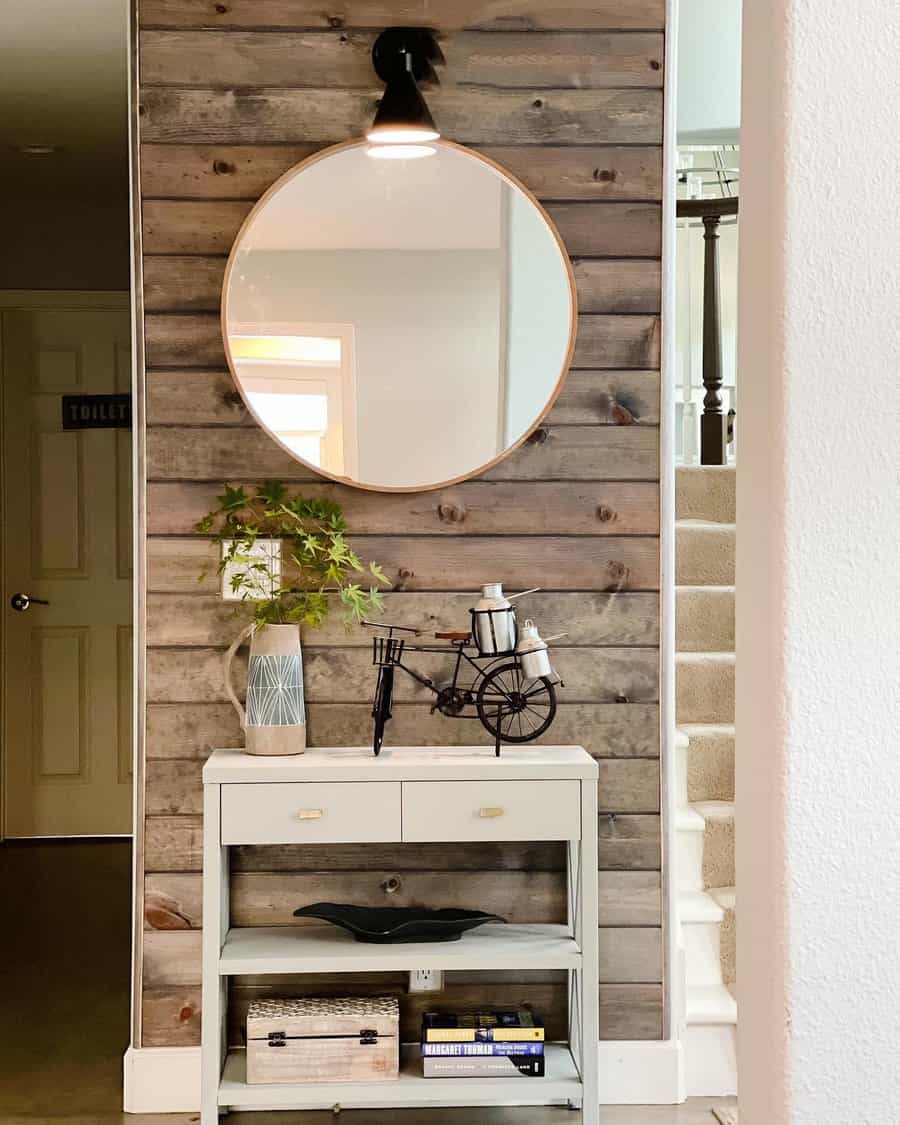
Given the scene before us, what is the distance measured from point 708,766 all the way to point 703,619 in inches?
19.6

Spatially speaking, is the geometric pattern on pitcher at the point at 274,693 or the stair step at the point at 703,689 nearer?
the geometric pattern on pitcher at the point at 274,693

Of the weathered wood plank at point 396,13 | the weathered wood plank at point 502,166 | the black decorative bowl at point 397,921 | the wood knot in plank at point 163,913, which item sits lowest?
the wood knot in plank at point 163,913

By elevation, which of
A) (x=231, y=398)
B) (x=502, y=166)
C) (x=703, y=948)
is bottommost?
(x=703, y=948)

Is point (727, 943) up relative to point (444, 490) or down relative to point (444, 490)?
down

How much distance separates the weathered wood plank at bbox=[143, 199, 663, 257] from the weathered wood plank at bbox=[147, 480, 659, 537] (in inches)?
21.3

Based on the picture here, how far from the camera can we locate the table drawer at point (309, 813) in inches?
104

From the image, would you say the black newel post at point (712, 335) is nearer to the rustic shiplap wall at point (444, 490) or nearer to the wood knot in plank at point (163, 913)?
the rustic shiplap wall at point (444, 490)

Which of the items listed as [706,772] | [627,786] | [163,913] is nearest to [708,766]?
[706,772]

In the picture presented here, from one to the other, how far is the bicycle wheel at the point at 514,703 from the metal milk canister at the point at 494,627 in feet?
0.20

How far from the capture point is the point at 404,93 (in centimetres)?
279

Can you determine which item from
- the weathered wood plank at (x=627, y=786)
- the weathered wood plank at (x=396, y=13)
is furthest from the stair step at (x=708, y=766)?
the weathered wood plank at (x=396, y=13)

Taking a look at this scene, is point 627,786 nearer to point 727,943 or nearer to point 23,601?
point 727,943

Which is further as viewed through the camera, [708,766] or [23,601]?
[23,601]

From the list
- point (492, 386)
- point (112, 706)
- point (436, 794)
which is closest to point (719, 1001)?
point (436, 794)
